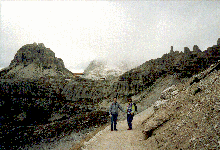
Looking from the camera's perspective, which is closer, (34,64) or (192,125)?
(192,125)

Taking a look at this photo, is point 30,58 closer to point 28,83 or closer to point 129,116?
point 28,83

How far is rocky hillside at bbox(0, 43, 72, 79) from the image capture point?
9039 centimetres

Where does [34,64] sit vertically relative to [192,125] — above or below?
above

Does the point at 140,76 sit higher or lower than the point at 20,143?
higher

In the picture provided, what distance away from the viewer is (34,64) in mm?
95125

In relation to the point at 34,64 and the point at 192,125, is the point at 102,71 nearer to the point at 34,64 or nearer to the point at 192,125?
the point at 34,64

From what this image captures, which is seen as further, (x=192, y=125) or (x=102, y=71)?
(x=102, y=71)

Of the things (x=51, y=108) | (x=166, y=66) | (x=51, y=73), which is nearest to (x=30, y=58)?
(x=51, y=73)

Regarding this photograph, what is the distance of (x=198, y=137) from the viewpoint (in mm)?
4688

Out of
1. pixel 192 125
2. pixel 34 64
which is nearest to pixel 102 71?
pixel 34 64

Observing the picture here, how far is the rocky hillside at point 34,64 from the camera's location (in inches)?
3559

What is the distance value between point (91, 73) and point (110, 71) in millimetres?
21892

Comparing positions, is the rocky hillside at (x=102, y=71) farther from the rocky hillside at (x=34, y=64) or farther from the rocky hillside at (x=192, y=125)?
the rocky hillside at (x=192, y=125)

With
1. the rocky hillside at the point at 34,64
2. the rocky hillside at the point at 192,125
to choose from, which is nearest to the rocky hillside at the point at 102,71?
the rocky hillside at the point at 34,64
